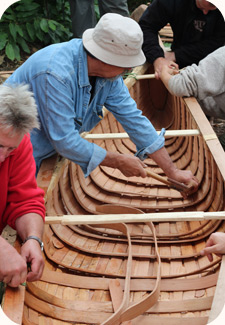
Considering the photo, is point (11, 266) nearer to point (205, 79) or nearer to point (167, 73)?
point (205, 79)

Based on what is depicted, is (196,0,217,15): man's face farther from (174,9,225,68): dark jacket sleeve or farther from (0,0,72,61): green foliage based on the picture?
(0,0,72,61): green foliage

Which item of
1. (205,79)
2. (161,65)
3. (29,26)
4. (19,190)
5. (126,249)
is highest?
(19,190)

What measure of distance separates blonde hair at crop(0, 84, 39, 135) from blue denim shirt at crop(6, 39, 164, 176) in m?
0.59

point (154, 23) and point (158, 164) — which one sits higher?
point (154, 23)

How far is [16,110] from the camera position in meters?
2.13

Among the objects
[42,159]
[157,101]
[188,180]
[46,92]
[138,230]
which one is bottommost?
[157,101]

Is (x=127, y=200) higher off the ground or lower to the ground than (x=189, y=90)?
lower

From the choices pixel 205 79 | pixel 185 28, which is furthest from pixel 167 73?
pixel 185 28

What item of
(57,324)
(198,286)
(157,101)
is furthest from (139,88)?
(57,324)

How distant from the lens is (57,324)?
2559 mm

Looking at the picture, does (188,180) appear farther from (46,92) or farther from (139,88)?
(139,88)

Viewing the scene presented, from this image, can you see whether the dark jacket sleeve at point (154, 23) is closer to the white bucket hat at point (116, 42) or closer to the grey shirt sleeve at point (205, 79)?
the grey shirt sleeve at point (205, 79)

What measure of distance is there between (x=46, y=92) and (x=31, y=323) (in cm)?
137

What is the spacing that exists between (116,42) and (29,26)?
472 centimetres
